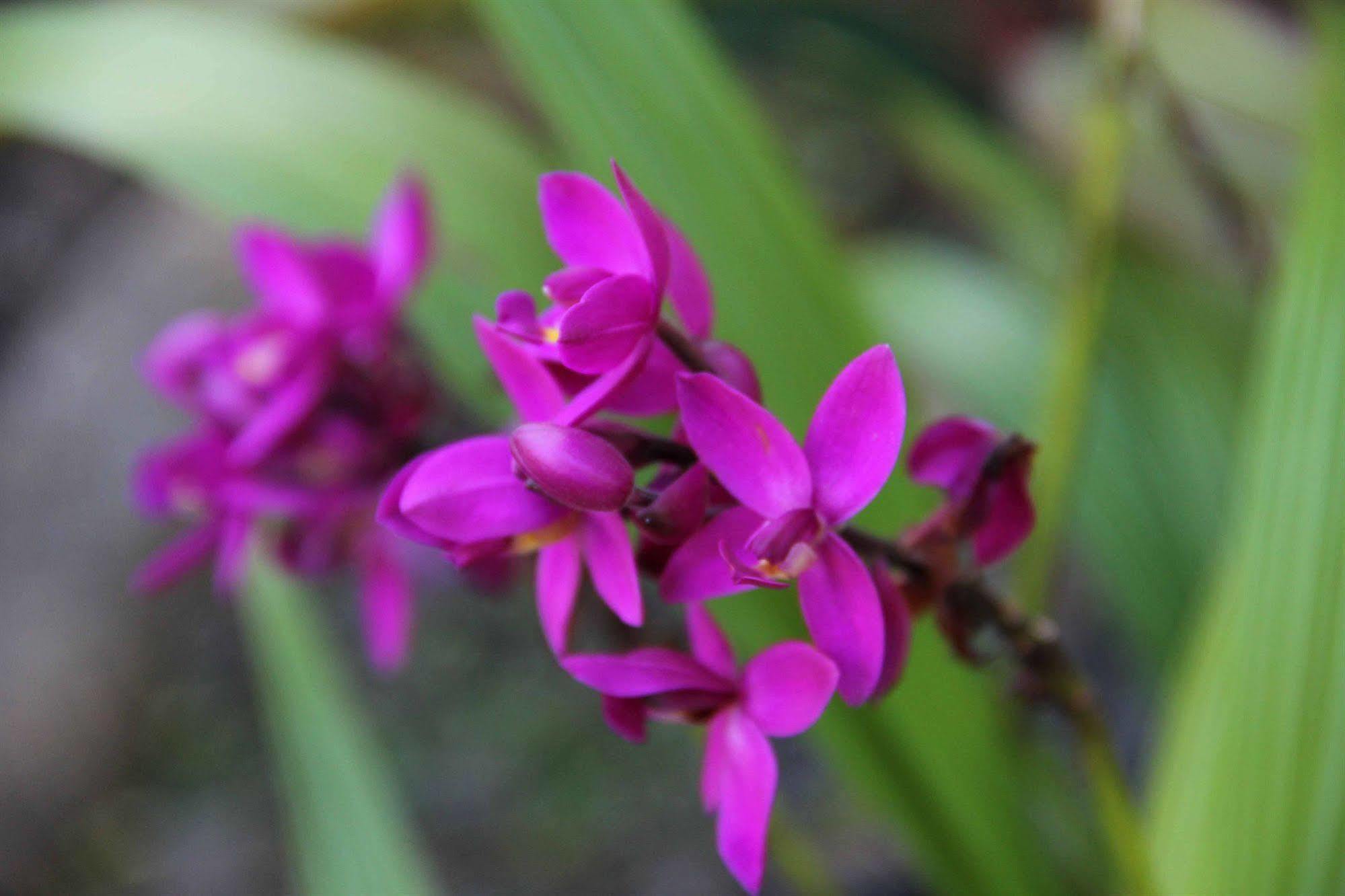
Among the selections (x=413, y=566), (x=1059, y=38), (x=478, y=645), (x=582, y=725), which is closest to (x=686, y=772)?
(x=582, y=725)

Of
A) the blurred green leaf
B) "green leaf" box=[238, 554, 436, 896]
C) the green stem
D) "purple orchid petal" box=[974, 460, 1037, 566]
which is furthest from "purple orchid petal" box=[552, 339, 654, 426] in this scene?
the blurred green leaf

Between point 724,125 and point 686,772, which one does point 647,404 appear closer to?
point 724,125

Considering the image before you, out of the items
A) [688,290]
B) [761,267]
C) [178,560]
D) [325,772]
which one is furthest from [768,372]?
[325,772]

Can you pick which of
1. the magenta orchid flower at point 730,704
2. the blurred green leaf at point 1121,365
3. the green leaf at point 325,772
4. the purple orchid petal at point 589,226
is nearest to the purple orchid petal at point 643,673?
the magenta orchid flower at point 730,704

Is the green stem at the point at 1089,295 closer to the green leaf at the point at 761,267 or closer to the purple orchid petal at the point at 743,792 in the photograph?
the green leaf at the point at 761,267

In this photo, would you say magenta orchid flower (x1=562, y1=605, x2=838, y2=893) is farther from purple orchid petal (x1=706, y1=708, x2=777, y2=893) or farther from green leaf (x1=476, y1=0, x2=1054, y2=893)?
green leaf (x1=476, y1=0, x2=1054, y2=893)
